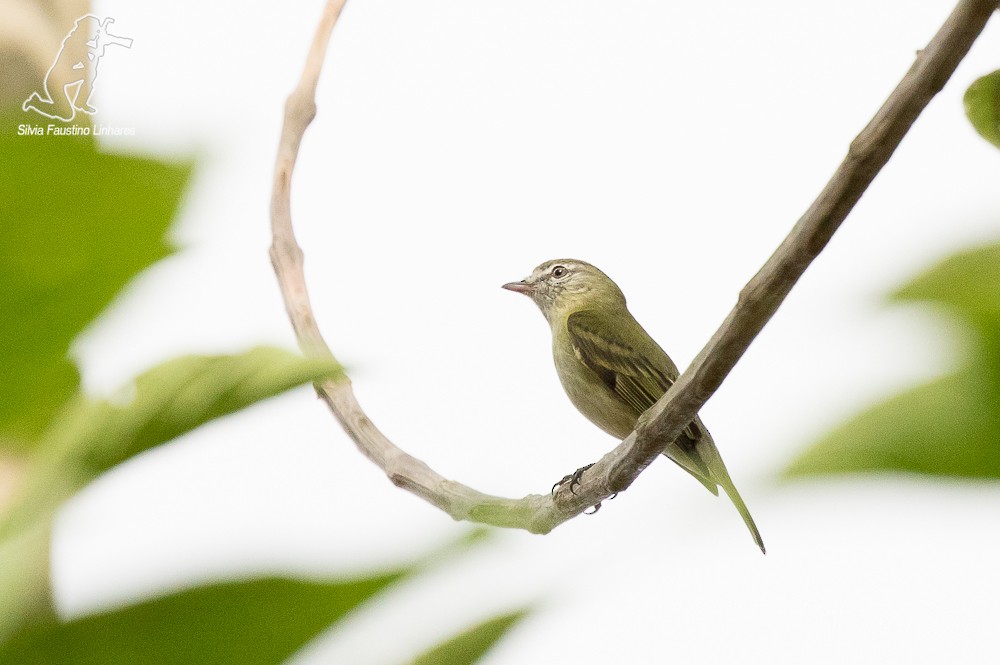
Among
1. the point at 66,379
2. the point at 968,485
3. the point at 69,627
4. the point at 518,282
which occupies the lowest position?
the point at 968,485

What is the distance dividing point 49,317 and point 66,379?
0.07 metres

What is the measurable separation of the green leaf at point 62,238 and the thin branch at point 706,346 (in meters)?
0.24

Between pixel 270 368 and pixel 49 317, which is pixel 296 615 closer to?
pixel 270 368

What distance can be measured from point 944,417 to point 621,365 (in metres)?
1.72

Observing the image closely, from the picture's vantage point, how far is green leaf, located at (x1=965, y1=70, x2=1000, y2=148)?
1242 millimetres

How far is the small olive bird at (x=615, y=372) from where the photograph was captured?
2447 millimetres

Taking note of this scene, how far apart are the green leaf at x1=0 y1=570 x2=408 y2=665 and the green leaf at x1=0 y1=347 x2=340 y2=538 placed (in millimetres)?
98

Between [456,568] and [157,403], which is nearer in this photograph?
[157,403]

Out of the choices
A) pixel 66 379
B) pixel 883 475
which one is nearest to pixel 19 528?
pixel 66 379

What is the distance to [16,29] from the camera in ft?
6.21

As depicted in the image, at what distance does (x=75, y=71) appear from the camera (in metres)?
2.14

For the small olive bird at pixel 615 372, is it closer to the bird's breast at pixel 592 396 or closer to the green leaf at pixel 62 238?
the bird's breast at pixel 592 396

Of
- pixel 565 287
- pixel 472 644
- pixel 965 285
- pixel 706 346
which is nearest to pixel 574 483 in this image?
pixel 706 346

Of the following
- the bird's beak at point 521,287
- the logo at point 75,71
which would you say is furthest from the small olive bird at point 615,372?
the logo at point 75,71
